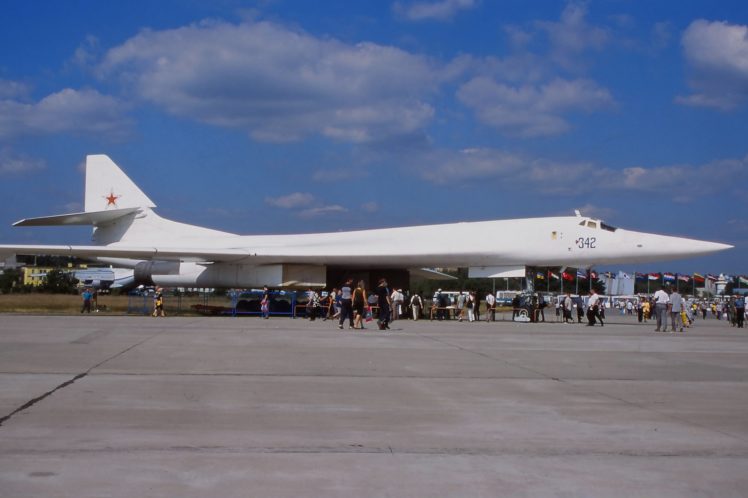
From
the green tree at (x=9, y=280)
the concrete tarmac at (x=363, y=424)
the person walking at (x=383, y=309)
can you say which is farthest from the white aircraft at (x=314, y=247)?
the green tree at (x=9, y=280)

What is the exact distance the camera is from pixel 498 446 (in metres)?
5.07

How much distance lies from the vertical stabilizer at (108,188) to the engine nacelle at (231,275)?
332 cm

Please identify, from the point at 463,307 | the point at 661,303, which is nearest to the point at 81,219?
the point at 463,307

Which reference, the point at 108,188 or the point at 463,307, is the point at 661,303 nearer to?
the point at 463,307

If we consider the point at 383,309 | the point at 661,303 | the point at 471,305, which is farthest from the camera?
the point at 471,305

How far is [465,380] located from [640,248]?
1525 cm

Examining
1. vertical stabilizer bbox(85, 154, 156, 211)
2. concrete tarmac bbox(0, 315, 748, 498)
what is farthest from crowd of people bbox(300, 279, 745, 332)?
vertical stabilizer bbox(85, 154, 156, 211)

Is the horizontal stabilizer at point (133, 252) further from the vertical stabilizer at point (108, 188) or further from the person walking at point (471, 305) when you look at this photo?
the person walking at point (471, 305)

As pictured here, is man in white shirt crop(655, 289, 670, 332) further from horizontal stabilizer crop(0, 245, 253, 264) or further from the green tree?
the green tree

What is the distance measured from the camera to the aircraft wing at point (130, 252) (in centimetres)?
2439

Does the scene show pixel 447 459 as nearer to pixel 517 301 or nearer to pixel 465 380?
pixel 465 380

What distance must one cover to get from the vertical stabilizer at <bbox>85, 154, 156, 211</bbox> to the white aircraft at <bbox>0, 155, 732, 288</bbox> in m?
0.04

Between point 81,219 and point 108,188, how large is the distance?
1.83 meters

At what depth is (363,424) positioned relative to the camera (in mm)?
5762
